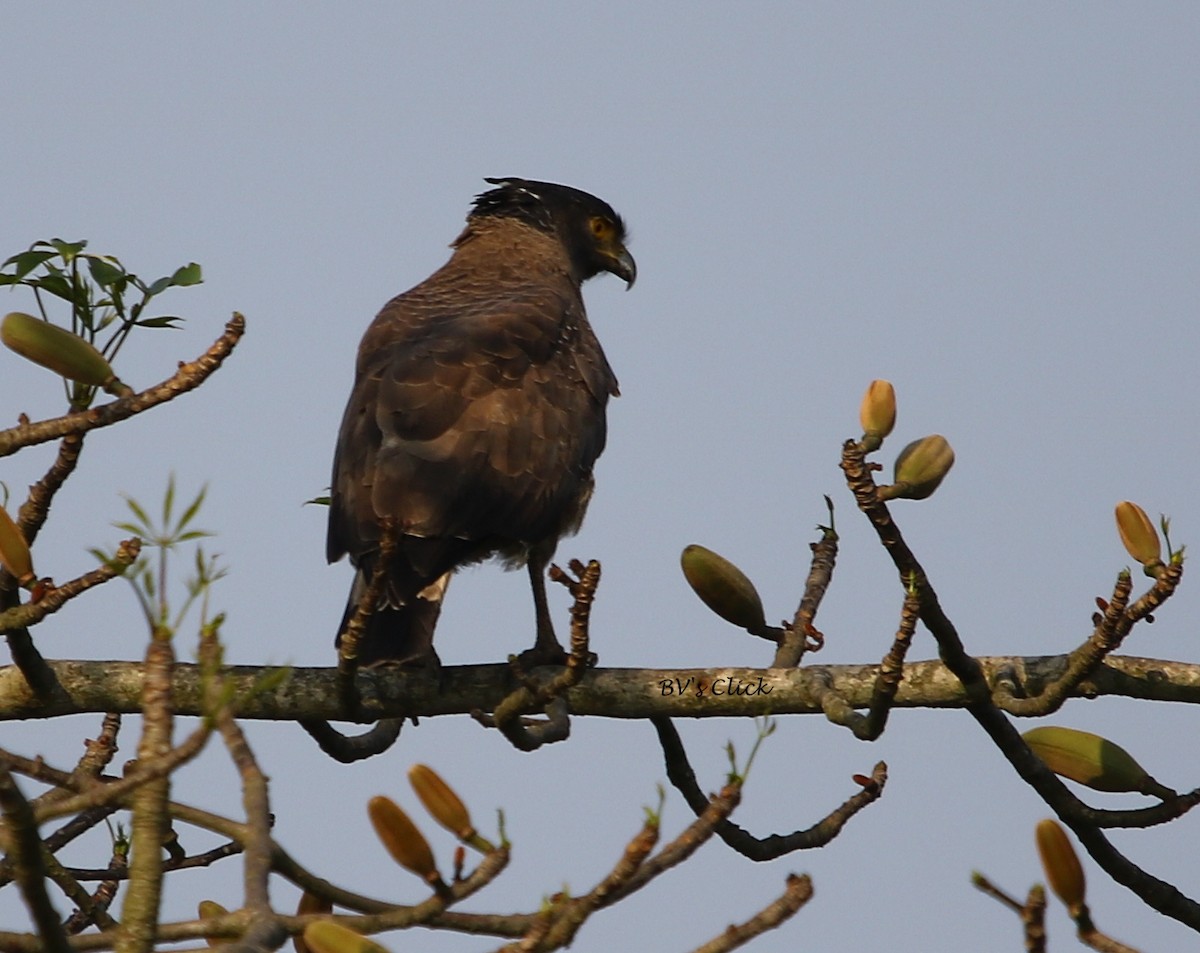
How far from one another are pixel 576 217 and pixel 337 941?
7113 millimetres

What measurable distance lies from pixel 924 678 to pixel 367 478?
2.03 metres

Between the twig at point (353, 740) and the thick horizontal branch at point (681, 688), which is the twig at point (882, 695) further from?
the twig at point (353, 740)

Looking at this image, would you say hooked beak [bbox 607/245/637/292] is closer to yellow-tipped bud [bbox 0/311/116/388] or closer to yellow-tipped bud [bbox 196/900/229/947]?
yellow-tipped bud [bbox 0/311/116/388]

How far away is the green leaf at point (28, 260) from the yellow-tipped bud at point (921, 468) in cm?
202

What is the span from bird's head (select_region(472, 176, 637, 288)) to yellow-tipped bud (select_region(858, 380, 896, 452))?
5354 millimetres

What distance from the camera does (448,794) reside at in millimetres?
2900

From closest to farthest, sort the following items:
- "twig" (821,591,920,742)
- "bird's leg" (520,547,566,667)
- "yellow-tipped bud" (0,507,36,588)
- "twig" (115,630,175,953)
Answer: "twig" (115,630,175,953)
"yellow-tipped bud" (0,507,36,588)
"twig" (821,591,920,742)
"bird's leg" (520,547,566,667)

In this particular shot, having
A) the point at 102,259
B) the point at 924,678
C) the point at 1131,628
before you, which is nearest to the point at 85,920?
the point at 102,259

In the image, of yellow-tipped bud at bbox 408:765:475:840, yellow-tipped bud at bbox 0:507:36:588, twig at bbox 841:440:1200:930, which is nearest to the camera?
yellow-tipped bud at bbox 408:765:475:840

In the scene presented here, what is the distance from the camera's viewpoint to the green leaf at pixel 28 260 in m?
4.23

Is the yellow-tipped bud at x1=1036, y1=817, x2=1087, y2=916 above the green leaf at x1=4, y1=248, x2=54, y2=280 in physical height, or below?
below

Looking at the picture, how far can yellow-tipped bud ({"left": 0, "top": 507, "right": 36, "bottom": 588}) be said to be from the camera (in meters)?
3.40

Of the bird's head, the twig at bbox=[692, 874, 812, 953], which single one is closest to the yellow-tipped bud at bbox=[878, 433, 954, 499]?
the twig at bbox=[692, 874, 812, 953]

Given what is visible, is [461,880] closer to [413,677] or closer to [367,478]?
[413,677]
